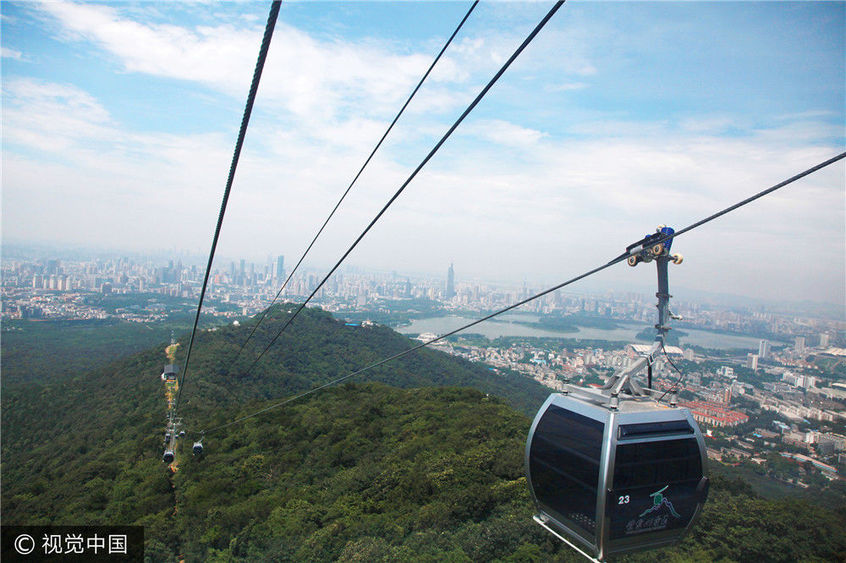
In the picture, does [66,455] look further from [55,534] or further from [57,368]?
[57,368]

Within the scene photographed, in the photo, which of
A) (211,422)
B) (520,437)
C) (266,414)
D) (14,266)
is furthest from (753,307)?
(14,266)

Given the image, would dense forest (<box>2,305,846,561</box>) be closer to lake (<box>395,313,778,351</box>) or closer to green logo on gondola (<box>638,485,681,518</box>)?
green logo on gondola (<box>638,485,681,518</box>)
